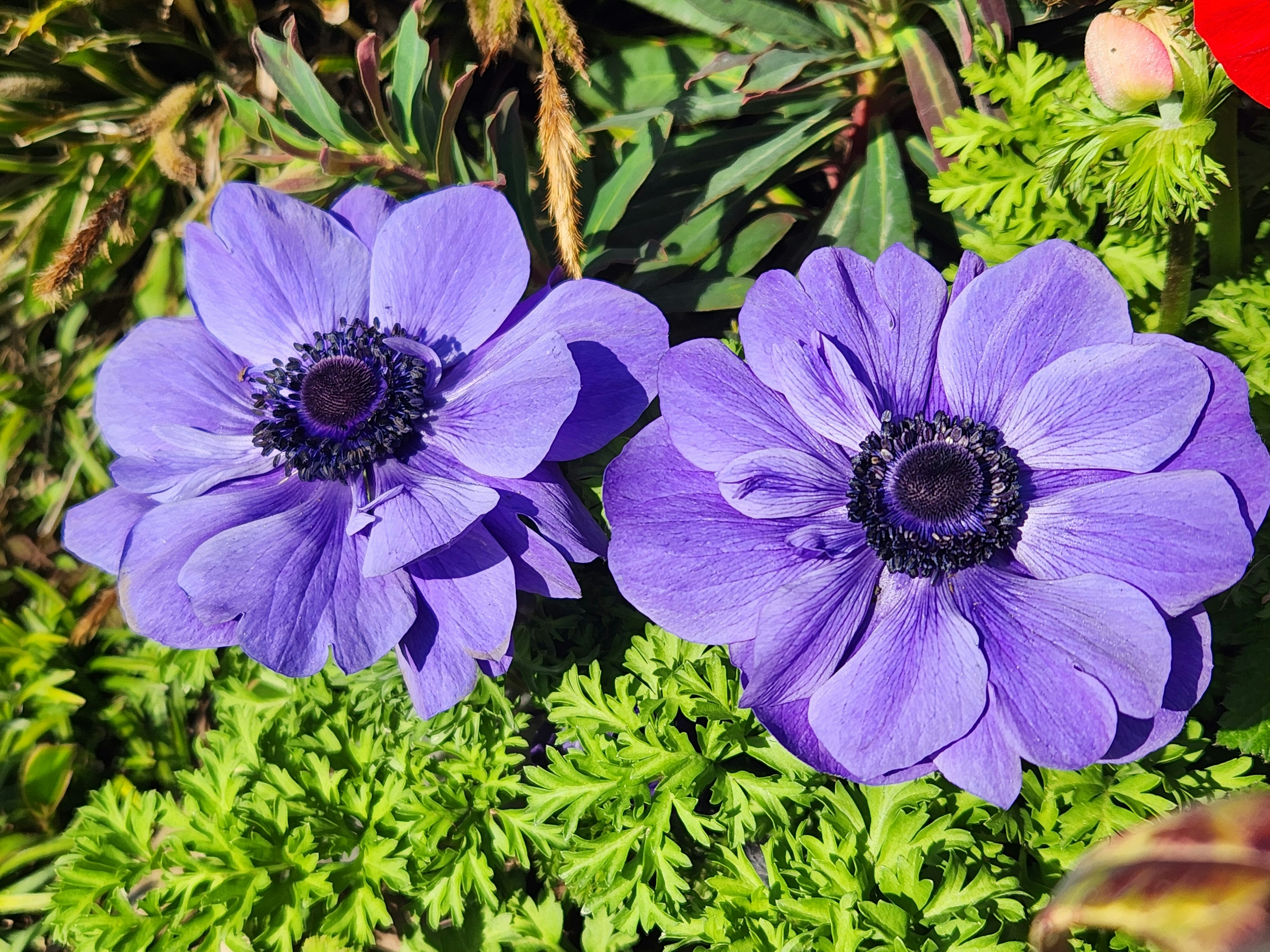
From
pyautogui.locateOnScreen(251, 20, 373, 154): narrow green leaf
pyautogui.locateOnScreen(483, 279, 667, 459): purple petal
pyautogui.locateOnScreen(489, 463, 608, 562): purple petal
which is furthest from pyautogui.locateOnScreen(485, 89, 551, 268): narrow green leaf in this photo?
pyautogui.locateOnScreen(489, 463, 608, 562): purple petal

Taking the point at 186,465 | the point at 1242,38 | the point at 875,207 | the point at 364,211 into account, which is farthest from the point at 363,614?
the point at 875,207

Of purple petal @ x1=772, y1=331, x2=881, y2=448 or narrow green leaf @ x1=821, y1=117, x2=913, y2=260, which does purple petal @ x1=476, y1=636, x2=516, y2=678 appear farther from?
narrow green leaf @ x1=821, y1=117, x2=913, y2=260

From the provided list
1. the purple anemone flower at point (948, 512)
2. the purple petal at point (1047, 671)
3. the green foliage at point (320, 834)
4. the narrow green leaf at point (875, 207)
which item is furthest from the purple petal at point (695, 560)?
the narrow green leaf at point (875, 207)

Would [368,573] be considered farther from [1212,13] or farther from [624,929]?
[1212,13]

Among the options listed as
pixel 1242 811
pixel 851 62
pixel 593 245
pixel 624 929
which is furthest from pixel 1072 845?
pixel 851 62

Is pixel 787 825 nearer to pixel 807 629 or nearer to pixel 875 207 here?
pixel 807 629

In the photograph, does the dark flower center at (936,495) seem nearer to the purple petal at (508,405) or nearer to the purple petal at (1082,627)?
the purple petal at (1082,627)
